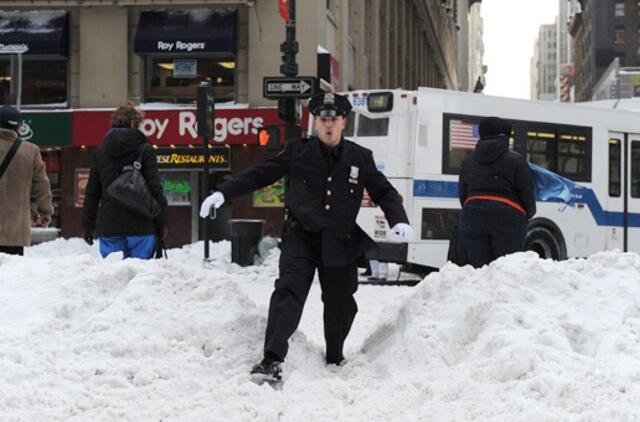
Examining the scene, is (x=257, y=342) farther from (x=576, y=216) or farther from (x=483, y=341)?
(x=576, y=216)

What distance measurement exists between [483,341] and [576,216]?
11.4 meters

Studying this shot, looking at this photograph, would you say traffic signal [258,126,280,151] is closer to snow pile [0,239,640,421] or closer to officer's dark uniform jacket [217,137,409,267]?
snow pile [0,239,640,421]

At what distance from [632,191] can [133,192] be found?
12263 mm

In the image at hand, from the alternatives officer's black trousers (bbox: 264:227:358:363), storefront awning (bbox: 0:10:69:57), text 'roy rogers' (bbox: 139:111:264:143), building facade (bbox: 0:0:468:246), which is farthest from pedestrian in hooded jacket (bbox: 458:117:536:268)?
storefront awning (bbox: 0:10:69:57)

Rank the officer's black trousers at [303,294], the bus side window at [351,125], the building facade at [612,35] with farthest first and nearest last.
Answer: the building facade at [612,35] → the bus side window at [351,125] → the officer's black trousers at [303,294]

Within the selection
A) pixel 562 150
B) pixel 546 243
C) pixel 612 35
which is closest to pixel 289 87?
pixel 562 150

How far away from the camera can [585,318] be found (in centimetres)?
537

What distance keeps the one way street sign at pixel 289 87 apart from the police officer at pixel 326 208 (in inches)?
321

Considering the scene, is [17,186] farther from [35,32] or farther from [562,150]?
[35,32]

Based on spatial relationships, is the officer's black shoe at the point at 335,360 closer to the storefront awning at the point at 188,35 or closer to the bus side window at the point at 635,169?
the bus side window at the point at 635,169

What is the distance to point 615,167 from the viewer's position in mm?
16641

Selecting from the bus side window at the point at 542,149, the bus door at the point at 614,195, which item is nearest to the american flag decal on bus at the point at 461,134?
the bus side window at the point at 542,149

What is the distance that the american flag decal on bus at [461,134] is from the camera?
1489 cm

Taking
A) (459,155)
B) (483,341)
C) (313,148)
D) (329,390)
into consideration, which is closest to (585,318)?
(483,341)
